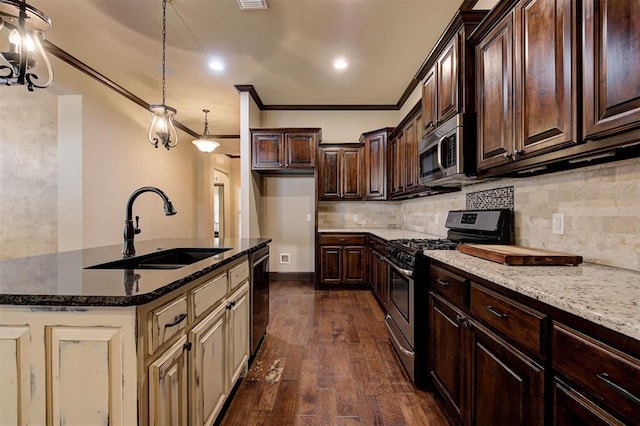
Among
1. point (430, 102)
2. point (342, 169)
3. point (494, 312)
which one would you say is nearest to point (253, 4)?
point (430, 102)

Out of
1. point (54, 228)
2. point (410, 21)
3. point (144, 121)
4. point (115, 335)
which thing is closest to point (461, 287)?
point (115, 335)

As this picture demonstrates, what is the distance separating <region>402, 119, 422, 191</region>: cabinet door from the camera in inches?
131

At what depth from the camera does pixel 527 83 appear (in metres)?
1.48

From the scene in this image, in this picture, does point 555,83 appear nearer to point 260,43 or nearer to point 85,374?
point 85,374

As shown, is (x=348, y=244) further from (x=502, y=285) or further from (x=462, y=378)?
(x=502, y=285)

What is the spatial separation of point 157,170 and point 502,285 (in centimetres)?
567

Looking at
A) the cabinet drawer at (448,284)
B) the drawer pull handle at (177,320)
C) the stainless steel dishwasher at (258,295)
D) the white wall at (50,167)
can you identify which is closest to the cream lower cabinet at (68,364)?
the drawer pull handle at (177,320)

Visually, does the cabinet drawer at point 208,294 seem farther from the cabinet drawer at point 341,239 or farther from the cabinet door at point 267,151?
the cabinet door at point 267,151

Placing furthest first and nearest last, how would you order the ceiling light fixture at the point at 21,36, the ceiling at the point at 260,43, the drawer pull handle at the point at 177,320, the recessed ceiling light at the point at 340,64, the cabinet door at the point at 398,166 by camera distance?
→ 1. the cabinet door at the point at 398,166
2. the recessed ceiling light at the point at 340,64
3. the ceiling at the point at 260,43
4. the ceiling light fixture at the point at 21,36
5. the drawer pull handle at the point at 177,320

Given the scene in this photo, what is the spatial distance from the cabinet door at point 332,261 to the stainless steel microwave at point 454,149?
2.27 meters

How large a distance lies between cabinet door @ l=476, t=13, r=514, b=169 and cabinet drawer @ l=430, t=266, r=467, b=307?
73cm

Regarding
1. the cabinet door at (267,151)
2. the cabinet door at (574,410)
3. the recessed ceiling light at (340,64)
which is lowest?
the cabinet door at (574,410)

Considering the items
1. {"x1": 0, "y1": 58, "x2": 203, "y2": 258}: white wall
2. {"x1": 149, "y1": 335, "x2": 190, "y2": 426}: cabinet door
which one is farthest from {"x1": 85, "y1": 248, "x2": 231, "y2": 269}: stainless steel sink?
{"x1": 0, "y1": 58, "x2": 203, "y2": 258}: white wall

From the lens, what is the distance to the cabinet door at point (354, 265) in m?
4.48
